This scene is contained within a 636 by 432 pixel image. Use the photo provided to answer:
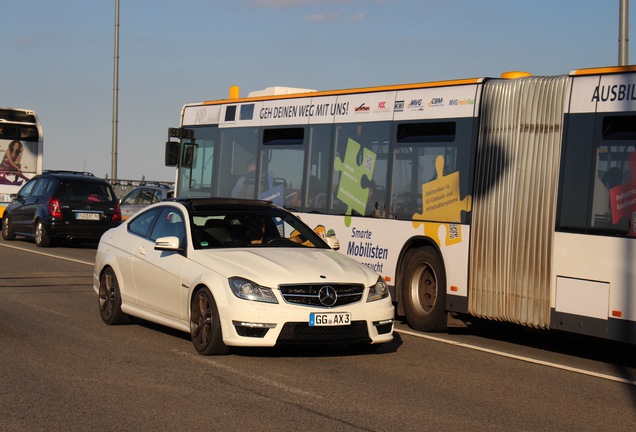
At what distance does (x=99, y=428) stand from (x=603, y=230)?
594 centimetres

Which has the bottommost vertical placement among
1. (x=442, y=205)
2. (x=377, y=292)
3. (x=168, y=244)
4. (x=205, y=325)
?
(x=205, y=325)

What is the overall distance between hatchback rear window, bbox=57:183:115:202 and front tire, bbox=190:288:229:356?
17.0 meters

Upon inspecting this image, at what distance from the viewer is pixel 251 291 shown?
33.5 ft

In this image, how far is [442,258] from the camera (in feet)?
44.3

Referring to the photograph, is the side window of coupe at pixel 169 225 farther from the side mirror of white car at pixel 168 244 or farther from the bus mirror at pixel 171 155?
the bus mirror at pixel 171 155

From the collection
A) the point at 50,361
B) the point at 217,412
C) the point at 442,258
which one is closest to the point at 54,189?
the point at 442,258

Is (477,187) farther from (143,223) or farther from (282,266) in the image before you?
(143,223)

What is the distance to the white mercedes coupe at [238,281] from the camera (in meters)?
10.2

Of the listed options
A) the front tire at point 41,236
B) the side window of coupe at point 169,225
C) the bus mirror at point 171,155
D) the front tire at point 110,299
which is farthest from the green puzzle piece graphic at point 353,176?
the front tire at point 41,236

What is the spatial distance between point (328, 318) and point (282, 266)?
0.70 metres

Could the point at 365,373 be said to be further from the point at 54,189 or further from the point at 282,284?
the point at 54,189

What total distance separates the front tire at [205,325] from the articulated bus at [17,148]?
22.6 meters

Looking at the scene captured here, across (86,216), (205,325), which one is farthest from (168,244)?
(86,216)

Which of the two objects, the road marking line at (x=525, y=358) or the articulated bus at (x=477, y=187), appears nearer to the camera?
the road marking line at (x=525, y=358)
